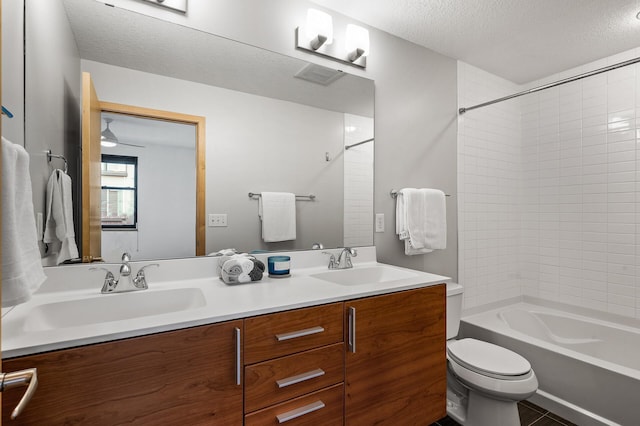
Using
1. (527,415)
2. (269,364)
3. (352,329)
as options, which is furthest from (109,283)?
(527,415)

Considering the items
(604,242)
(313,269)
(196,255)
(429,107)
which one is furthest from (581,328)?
(196,255)

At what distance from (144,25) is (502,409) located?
2.48 metres

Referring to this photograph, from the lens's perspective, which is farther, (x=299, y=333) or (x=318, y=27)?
(x=318, y=27)

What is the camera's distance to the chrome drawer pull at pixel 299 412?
1085 millimetres

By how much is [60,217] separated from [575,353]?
8.73 ft

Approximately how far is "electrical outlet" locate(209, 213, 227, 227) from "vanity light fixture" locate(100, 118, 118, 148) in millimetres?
501

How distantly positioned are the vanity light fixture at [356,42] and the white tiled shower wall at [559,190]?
1.03m

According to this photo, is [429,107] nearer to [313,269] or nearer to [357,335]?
[313,269]

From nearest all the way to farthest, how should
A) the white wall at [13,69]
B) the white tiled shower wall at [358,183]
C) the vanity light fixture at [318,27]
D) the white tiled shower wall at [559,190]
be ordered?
1. the white wall at [13,69]
2. the vanity light fixture at [318,27]
3. the white tiled shower wall at [358,183]
4. the white tiled shower wall at [559,190]

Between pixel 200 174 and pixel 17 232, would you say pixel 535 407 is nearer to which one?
pixel 200 174

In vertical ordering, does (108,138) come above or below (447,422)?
above

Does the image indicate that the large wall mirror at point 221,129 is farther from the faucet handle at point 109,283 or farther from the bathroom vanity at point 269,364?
the bathroom vanity at point 269,364

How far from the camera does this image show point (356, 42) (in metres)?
1.91

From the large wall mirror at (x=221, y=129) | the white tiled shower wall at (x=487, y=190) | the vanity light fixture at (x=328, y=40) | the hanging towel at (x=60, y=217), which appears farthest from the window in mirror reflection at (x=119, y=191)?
the white tiled shower wall at (x=487, y=190)
